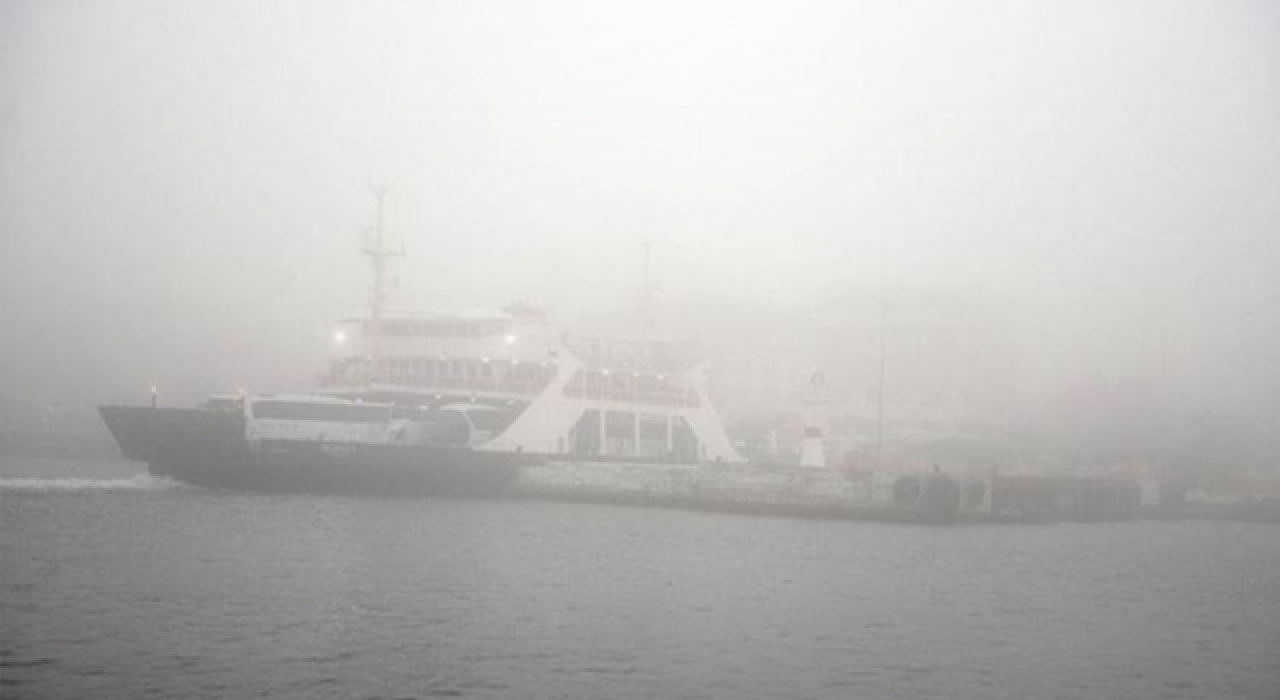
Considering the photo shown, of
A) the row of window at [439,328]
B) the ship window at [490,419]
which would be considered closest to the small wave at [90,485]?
the row of window at [439,328]

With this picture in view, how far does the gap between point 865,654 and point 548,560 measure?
37.6 feet

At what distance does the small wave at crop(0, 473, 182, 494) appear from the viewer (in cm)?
4900

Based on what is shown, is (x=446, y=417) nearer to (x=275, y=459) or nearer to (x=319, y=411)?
(x=319, y=411)

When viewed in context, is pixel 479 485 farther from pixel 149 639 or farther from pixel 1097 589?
pixel 149 639

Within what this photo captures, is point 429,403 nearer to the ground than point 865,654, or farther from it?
farther from it

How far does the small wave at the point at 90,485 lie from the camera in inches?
1929

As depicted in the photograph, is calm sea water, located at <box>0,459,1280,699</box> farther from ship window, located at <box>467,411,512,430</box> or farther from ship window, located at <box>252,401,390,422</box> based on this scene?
ship window, located at <box>467,411,512,430</box>

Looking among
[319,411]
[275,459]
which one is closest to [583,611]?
[275,459]

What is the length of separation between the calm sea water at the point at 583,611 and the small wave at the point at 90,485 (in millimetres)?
8690

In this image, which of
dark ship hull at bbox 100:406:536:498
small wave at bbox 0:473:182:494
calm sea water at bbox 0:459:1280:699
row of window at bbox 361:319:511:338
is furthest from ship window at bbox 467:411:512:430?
small wave at bbox 0:473:182:494

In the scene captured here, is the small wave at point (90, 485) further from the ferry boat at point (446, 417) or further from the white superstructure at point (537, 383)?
the white superstructure at point (537, 383)

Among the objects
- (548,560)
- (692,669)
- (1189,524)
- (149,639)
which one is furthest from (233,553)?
(1189,524)

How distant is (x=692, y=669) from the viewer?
18.6m

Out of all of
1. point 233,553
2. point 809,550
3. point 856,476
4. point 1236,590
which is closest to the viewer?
point 233,553
